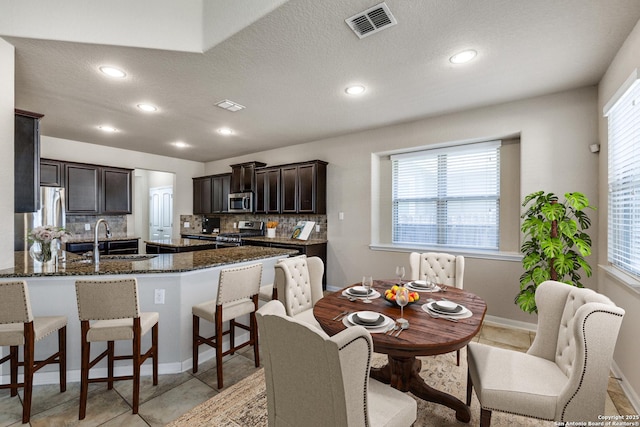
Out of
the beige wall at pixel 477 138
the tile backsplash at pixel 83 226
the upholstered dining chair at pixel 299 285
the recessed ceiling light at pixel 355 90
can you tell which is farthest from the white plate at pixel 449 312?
the tile backsplash at pixel 83 226

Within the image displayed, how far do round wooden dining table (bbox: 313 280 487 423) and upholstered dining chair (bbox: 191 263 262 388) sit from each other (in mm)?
713

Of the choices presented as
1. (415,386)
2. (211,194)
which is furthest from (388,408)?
(211,194)

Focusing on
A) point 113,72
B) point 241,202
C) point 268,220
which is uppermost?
point 113,72

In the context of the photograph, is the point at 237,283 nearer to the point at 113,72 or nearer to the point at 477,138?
the point at 113,72

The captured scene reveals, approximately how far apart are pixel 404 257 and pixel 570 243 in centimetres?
193

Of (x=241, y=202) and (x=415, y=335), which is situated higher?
(x=241, y=202)

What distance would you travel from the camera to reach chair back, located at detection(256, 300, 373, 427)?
983 millimetres

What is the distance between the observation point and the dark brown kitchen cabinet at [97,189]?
497 centimetres

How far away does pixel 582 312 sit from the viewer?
1302mm

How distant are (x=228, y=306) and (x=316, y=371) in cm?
155

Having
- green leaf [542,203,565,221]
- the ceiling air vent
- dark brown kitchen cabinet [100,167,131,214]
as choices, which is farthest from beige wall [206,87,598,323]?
dark brown kitchen cabinet [100,167,131,214]

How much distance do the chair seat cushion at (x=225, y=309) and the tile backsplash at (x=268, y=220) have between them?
2734 millimetres

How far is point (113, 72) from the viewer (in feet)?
8.71

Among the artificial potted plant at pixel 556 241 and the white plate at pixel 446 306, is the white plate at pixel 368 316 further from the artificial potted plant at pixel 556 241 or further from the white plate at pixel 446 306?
the artificial potted plant at pixel 556 241
